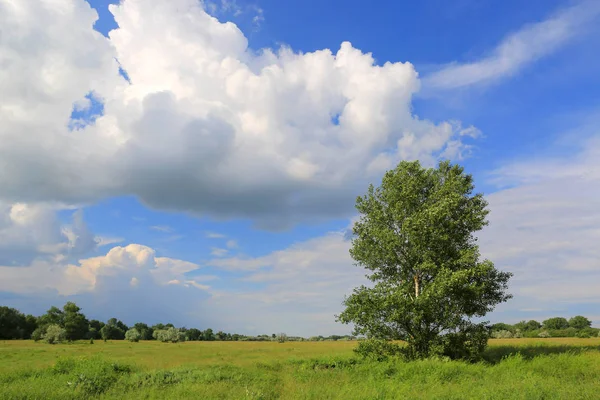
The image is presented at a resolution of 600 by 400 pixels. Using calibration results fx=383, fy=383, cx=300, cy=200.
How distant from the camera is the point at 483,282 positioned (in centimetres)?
3322

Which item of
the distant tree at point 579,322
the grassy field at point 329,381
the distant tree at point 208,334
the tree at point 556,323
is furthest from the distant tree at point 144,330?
the distant tree at point 579,322

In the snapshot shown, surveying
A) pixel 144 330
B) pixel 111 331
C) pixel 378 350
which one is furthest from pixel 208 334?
pixel 378 350

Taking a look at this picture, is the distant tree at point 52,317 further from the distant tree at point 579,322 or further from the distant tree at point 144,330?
the distant tree at point 579,322

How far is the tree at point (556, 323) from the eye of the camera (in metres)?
143

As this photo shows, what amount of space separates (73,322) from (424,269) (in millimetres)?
97721

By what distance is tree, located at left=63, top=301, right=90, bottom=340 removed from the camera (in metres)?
97.1

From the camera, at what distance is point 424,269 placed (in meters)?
33.0

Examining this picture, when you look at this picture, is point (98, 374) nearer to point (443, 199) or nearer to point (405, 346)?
point (405, 346)

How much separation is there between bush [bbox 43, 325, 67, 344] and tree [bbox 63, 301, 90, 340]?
236 inches

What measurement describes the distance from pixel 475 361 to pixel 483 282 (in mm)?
7174

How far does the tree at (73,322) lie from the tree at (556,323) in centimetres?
15580

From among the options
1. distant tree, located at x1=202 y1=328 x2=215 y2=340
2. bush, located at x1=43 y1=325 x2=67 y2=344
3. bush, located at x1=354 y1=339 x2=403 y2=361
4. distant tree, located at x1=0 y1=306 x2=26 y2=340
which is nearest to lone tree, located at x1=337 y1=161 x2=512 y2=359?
bush, located at x1=354 y1=339 x2=403 y2=361

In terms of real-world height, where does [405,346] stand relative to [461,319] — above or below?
below

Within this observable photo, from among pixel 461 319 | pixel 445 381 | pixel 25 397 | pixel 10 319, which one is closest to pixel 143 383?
pixel 25 397
